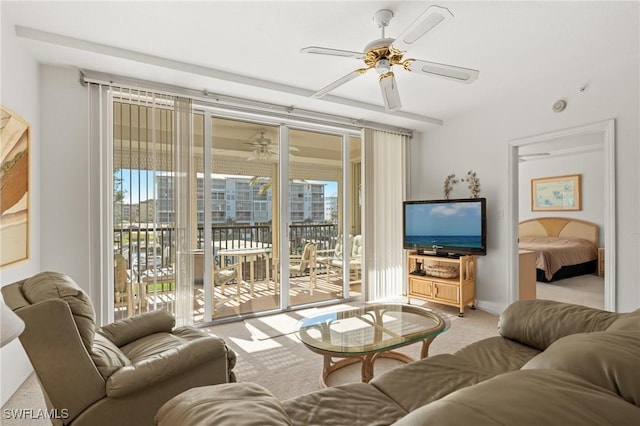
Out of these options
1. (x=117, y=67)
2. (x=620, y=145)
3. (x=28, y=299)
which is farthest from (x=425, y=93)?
(x=28, y=299)

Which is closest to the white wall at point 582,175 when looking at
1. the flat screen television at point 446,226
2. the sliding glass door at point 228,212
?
the flat screen television at point 446,226

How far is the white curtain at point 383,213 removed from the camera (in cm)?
450

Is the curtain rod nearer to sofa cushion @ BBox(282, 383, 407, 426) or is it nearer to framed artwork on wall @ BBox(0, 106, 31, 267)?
framed artwork on wall @ BBox(0, 106, 31, 267)

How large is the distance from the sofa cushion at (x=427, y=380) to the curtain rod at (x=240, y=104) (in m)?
2.98

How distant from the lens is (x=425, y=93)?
11.8ft

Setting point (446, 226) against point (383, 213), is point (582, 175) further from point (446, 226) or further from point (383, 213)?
point (383, 213)

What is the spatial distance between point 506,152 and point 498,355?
2.90 meters

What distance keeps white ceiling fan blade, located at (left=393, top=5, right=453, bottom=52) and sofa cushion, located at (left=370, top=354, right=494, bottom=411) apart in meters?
1.69

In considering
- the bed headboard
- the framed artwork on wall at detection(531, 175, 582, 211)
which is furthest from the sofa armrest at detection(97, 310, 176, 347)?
the framed artwork on wall at detection(531, 175, 582, 211)

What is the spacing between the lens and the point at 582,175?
651 centimetres

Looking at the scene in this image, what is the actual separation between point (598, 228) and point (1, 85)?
27.6ft

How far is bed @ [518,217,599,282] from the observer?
558 cm

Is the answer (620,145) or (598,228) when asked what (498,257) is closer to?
(620,145)

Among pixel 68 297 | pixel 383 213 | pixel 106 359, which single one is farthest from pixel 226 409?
pixel 383 213
